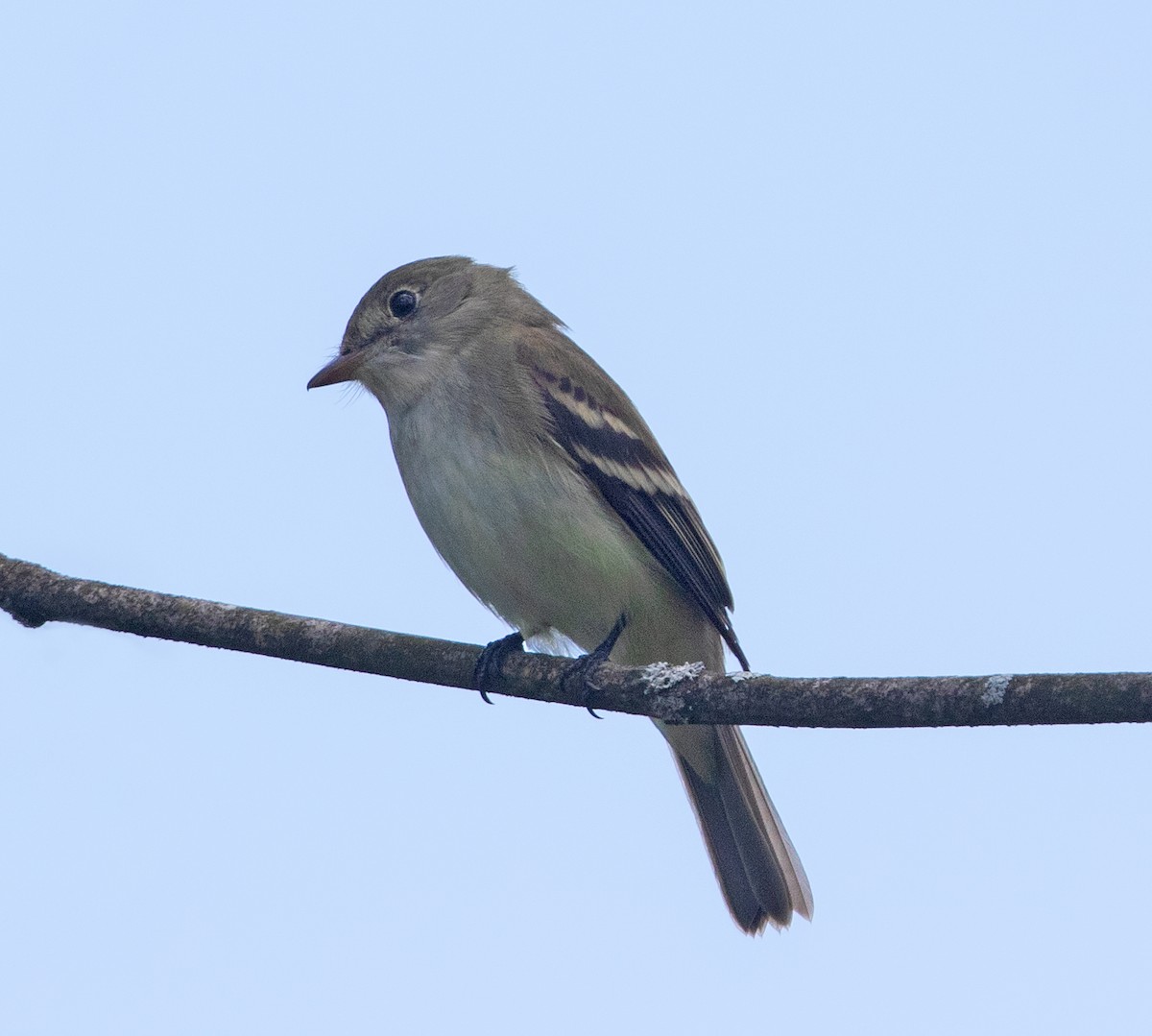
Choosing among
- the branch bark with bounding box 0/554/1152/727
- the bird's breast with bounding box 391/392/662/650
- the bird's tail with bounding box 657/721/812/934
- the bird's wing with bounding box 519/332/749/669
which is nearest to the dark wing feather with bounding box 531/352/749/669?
the bird's wing with bounding box 519/332/749/669

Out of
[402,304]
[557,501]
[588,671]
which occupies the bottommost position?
[588,671]

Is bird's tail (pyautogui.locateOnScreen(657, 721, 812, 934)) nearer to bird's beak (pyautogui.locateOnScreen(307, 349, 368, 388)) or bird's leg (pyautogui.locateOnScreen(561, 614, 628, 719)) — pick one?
bird's leg (pyautogui.locateOnScreen(561, 614, 628, 719))

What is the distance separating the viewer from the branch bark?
4.55 m

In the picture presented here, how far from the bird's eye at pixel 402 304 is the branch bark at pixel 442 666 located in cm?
281

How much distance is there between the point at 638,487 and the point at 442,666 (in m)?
2.24

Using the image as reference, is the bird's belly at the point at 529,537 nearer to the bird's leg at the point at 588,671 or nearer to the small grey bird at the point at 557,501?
the small grey bird at the point at 557,501

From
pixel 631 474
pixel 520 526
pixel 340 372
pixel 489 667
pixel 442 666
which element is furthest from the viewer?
pixel 340 372

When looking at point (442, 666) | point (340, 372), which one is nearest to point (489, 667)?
point (442, 666)

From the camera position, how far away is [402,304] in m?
8.30

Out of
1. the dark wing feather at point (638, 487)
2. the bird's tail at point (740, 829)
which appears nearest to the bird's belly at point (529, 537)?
the dark wing feather at point (638, 487)

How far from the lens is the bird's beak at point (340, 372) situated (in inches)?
315

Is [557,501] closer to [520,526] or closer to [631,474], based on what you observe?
[520,526]

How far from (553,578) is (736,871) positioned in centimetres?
224

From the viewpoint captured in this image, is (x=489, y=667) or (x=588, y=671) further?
(x=489, y=667)
